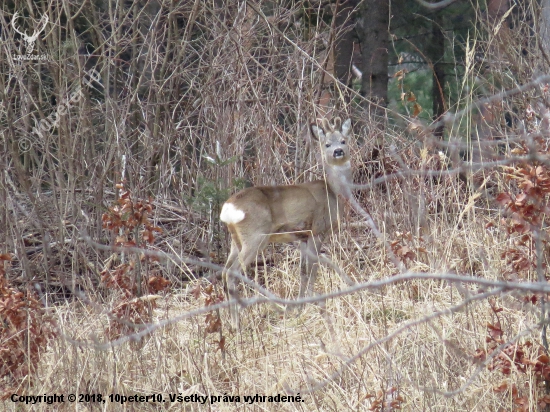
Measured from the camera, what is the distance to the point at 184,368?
517cm

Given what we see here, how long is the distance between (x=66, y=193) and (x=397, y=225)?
3.12 m

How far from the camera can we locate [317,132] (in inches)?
302

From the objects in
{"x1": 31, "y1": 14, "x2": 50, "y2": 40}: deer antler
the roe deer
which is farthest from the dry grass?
{"x1": 31, "y1": 14, "x2": 50, "y2": 40}: deer antler

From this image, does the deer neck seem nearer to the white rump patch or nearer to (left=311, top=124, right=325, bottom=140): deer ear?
(left=311, top=124, right=325, bottom=140): deer ear

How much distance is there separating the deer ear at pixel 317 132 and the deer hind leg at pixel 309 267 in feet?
3.21

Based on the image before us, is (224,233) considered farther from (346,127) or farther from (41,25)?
(41,25)

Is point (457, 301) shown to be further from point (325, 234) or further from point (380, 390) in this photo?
point (325, 234)

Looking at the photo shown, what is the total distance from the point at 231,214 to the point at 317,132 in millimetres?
1357

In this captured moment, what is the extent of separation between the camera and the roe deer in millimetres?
6871

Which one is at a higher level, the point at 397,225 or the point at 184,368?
the point at 397,225

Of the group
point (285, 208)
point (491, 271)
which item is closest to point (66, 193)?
point (285, 208)

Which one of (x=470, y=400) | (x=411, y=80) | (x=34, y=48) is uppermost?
(x=411, y=80)

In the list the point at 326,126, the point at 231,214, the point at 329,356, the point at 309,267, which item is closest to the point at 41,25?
the point at 231,214

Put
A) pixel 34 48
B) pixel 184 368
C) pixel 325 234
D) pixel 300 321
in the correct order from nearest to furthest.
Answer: pixel 184 368
pixel 300 321
pixel 325 234
pixel 34 48
